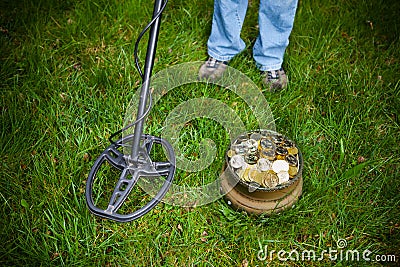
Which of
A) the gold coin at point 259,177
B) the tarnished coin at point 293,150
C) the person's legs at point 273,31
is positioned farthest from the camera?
the person's legs at point 273,31

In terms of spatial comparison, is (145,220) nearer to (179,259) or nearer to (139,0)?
(179,259)

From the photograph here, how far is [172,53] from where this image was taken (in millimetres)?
2473

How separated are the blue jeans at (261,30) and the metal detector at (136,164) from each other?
0.49 m

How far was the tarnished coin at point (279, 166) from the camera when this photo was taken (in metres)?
1.78

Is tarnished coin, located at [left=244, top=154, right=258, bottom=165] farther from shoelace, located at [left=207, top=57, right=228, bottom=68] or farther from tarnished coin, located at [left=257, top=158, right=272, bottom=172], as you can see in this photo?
shoelace, located at [left=207, top=57, right=228, bottom=68]

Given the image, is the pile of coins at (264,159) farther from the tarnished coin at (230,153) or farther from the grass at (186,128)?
the grass at (186,128)

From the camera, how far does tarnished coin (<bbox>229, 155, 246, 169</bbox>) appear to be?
1.80m

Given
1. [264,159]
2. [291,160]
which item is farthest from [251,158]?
[291,160]

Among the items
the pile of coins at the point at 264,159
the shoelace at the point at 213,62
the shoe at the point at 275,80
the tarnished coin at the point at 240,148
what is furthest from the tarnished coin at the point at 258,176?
the shoelace at the point at 213,62

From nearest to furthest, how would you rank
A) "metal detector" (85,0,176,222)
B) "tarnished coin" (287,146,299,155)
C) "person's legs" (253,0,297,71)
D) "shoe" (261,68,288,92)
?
"metal detector" (85,0,176,222) → "tarnished coin" (287,146,299,155) → "person's legs" (253,0,297,71) → "shoe" (261,68,288,92)

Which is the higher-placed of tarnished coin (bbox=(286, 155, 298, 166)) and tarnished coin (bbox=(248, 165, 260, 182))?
tarnished coin (bbox=(286, 155, 298, 166))

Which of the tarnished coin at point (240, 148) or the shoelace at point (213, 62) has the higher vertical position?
the shoelace at point (213, 62)

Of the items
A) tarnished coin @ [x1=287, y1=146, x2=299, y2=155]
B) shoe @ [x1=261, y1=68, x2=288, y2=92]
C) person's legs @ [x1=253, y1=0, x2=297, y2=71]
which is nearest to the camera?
tarnished coin @ [x1=287, y1=146, x2=299, y2=155]

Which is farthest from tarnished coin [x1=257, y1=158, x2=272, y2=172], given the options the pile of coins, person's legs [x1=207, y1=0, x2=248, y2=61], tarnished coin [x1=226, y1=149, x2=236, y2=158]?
person's legs [x1=207, y1=0, x2=248, y2=61]
